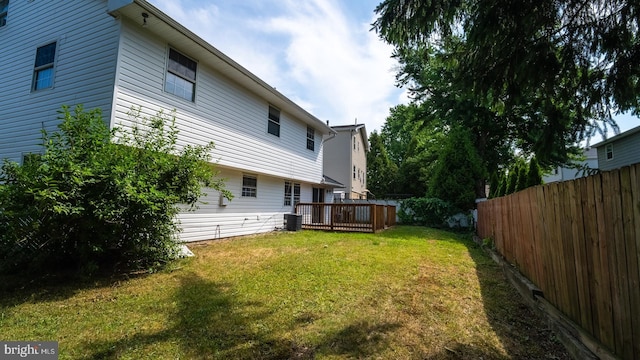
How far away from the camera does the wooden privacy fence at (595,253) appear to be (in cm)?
200

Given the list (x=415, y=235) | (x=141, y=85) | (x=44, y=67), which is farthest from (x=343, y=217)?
(x=44, y=67)

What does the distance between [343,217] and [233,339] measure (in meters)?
9.68

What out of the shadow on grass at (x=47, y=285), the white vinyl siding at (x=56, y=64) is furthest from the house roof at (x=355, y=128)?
the shadow on grass at (x=47, y=285)

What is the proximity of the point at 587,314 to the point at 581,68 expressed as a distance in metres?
3.04

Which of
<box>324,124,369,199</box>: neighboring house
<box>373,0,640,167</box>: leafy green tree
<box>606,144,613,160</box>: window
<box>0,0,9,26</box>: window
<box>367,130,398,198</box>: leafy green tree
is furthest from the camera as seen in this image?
<box>367,130,398,198</box>: leafy green tree

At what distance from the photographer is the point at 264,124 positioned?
10.6 metres

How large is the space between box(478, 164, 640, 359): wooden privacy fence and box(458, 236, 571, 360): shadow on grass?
1.09 ft

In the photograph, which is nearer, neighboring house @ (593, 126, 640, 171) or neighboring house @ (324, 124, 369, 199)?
neighboring house @ (593, 126, 640, 171)

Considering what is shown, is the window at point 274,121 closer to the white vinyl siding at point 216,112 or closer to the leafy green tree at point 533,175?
the white vinyl siding at point 216,112

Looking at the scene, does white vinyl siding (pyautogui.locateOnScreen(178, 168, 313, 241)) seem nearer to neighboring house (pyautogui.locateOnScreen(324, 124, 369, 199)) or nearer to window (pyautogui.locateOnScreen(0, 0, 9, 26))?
window (pyautogui.locateOnScreen(0, 0, 9, 26))

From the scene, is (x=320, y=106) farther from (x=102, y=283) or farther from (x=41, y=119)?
(x=102, y=283)

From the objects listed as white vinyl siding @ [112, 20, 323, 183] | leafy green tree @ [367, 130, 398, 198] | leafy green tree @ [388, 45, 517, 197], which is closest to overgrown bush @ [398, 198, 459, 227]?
leafy green tree @ [388, 45, 517, 197]

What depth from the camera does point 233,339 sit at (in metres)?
2.85

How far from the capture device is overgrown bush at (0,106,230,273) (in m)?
3.82
